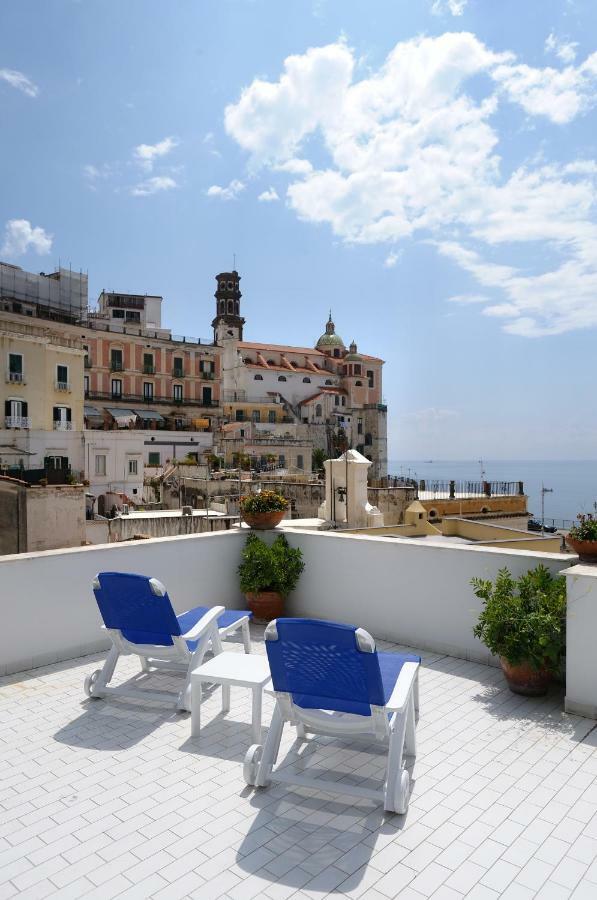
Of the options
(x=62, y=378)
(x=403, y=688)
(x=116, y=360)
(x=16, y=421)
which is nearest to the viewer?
(x=403, y=688)

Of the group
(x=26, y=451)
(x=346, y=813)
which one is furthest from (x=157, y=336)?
(x=346, y=813)

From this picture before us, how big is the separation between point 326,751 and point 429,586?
7.52 feet

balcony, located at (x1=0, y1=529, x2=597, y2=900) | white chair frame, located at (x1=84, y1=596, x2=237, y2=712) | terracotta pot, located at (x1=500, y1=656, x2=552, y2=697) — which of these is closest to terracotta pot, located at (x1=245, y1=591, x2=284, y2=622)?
balcony, located at (x1=0, y1=529, x2=597, y2=900)

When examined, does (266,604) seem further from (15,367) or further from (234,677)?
(15,367)

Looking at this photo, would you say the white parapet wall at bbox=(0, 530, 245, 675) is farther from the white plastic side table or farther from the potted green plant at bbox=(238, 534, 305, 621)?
the white plastic side table

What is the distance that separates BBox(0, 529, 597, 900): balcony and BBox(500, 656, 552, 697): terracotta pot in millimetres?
81

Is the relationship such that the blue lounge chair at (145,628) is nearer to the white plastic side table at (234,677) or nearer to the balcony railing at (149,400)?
the white plastic side table at (234,677)

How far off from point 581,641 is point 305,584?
3.19 m

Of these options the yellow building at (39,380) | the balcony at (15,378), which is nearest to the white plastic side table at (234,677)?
the yellow building at (39,380)

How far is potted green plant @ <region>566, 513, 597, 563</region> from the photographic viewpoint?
15.8ft

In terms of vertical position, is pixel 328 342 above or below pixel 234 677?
above

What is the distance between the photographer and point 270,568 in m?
6.81

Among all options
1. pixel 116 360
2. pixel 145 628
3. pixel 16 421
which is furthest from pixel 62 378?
pixel 145 628

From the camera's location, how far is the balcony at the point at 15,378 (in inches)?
1167
